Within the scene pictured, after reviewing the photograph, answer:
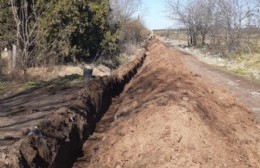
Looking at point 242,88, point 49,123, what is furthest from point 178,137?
point 242,88

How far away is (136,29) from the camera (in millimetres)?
63281

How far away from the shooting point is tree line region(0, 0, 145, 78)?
2072 cm

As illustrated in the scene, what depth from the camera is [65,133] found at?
28.6 ft

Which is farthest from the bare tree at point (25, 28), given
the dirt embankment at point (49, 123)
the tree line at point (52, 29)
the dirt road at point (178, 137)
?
the dirt road at point (178, 137)

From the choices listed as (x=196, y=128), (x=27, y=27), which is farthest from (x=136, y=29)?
(x=196, y=128)

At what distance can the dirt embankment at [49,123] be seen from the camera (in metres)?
6.91

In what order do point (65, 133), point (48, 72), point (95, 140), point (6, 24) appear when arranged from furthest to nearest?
point (6, 24) < point (48, 72) < point (95, 140) < point (65, 133)

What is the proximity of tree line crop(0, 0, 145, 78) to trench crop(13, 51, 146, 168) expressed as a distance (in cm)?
769

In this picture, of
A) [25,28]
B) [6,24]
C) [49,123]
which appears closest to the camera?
[49,123]

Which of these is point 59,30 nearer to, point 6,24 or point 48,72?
point 6,24

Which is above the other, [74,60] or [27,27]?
[27,27]

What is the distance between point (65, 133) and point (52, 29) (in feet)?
48.4

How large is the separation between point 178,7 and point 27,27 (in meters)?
46.6

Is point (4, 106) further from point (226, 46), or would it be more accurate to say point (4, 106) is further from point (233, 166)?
point (226, 46)
